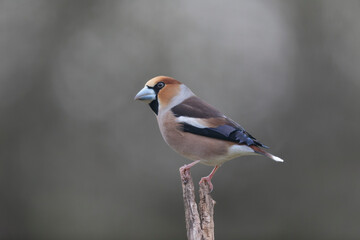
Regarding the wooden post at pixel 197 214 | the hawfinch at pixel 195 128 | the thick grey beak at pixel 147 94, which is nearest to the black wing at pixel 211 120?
the hawfinch at pixel 195 128

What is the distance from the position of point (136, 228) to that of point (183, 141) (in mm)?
7271

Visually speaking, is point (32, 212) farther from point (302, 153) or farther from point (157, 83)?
point (157, 83)

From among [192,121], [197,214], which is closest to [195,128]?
[192,121]

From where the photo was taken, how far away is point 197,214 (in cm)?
378

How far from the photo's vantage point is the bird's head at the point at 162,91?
13.5ft

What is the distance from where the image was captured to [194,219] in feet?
12.3

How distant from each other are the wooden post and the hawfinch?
12 centimetres

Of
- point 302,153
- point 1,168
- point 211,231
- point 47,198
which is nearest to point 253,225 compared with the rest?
point 302,153

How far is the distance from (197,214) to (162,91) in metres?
1.07

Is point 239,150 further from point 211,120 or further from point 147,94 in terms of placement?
point 147,94

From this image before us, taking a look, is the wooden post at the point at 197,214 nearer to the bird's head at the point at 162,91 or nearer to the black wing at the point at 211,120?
the black wing at the point at 211,120

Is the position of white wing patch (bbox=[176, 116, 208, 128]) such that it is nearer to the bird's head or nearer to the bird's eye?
the bird's head

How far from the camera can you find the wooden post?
12.3 feet

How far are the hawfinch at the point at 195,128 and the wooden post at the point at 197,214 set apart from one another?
12cm
